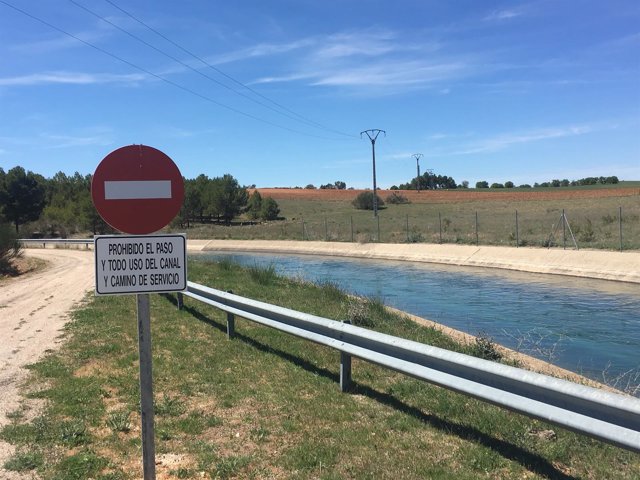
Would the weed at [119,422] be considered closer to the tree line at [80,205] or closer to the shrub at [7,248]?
the shrub at [7,248]

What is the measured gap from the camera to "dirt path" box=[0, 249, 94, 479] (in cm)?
667

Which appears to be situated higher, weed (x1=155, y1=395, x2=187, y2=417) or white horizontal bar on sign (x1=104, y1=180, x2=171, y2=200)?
white horizontal bar on sign (x1=104, y1=180, x2=171, y2=200)

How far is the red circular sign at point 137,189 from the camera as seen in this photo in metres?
3.75

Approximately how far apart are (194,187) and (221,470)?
3355 inches

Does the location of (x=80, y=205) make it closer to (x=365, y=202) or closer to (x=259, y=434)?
(x=365, y=202)

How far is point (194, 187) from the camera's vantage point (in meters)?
87.0

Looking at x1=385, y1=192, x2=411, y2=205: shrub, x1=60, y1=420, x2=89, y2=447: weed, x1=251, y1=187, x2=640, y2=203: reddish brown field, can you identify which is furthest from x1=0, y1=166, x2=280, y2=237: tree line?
x1=60, y1=420, x2=89, y2=447: weed

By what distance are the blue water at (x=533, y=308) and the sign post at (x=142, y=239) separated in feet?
22.6

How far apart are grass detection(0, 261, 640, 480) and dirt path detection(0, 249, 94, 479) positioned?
10.9 inches

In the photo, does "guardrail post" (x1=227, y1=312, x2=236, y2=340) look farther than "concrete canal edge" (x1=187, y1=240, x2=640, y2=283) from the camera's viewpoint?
No

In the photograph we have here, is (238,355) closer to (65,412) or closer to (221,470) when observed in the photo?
(65,412)

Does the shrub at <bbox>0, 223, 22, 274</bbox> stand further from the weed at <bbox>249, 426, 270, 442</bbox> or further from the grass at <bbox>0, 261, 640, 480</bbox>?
the weed at <bbox>249, 426, 270, 442</bbox>

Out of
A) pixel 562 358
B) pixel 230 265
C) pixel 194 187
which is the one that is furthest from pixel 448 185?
pixel 562 358

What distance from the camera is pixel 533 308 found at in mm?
15648
